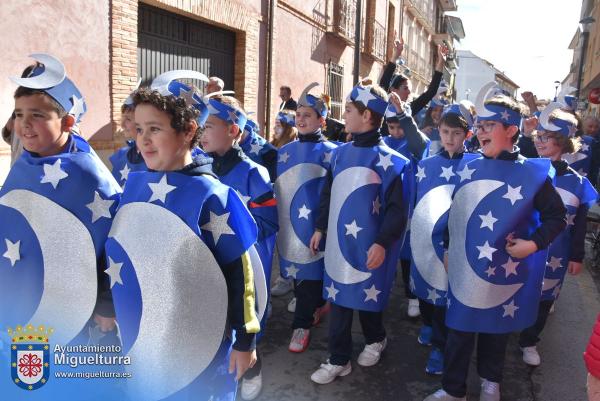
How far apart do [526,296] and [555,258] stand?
1005 millimetres

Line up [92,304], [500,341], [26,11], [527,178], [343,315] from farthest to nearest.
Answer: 1. [26,11]
2. [343,315]
3. [500,341]
4. [527,178]
5. [92,304]

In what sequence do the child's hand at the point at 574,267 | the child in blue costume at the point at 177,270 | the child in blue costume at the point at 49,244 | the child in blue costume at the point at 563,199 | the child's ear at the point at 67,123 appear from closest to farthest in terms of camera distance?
the child in blue costume at the point at 177,270 < the child in blue costume at the point at 49,244 < the child's ear at the point at 67,123 < the child's hand at the point at 574,267 < the child in blue costume at the point at 563,199

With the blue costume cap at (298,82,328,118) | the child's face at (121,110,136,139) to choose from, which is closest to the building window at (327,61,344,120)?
the blue costume cap at (298,82,328,118)

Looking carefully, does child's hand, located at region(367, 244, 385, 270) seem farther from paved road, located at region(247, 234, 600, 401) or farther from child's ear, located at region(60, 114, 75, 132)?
child's ear, located at region(60, 114, 75, 132)

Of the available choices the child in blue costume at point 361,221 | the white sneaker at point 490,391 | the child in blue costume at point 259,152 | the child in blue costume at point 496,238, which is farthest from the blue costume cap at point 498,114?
the child in blue costume at point 259,152

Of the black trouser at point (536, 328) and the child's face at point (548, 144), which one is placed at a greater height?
the child's face at point (548, 144)

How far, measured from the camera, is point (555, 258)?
12.8 ft

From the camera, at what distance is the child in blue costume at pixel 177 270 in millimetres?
1942

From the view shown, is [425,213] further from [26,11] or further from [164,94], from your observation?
[26,11]

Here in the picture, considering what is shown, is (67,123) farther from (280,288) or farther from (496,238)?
(280,288)

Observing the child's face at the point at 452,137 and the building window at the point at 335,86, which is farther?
the building window at the point at 335,86

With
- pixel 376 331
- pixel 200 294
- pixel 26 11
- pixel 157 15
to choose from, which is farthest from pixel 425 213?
pixel 157 15

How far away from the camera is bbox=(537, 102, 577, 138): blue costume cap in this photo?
3814 millimetres

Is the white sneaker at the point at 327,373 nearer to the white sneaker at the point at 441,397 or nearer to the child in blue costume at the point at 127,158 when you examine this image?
the white sneaker at the point at 441,397
